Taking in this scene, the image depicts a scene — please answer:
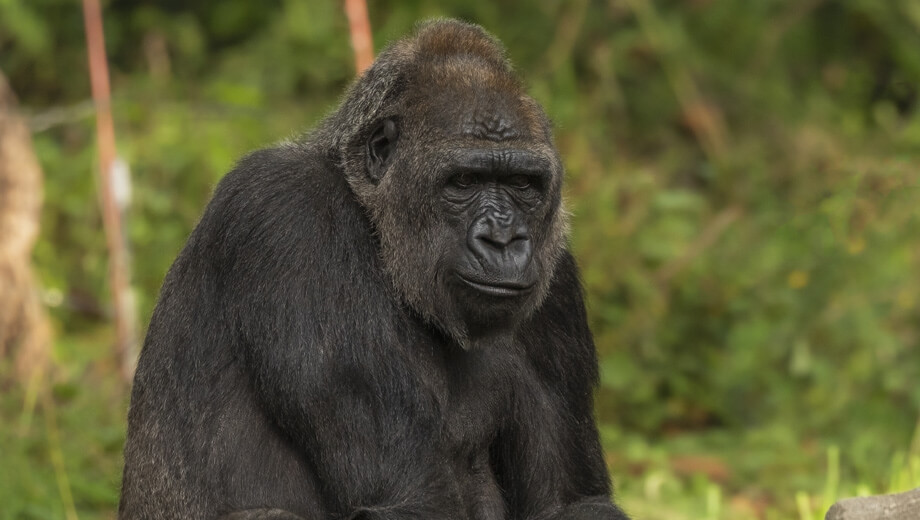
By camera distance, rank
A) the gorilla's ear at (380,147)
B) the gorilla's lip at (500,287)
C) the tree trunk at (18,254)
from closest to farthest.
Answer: the gorilla's lip at (500,287) → the gorilla's ear at (380,147) → the tree trunk at (18,254)

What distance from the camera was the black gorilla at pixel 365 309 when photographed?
447 cm

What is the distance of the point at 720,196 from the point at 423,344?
6.79m

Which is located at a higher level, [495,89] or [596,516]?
[495,89]

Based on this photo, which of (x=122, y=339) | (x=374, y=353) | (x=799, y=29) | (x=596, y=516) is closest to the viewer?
(x=374, y=353)

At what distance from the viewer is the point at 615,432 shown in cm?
888

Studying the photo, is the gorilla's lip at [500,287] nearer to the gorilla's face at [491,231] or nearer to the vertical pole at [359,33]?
the gorilla's face at [491,231]

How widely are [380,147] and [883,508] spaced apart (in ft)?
7.17

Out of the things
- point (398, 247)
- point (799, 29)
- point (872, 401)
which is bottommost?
point (872, 401)

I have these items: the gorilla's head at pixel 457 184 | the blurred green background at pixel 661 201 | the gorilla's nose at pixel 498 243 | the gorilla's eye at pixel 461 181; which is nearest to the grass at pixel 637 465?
the blurred green background at pixel 661 201

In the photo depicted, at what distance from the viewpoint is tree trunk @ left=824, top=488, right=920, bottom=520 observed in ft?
13.8

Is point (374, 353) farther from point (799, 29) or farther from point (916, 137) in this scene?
point (799, 29)

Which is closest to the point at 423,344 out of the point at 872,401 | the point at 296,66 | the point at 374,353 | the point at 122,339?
the point at 374,353

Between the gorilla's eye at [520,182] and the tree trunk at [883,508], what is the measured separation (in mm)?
1551

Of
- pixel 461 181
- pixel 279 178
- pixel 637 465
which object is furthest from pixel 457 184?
pixel 637 465
